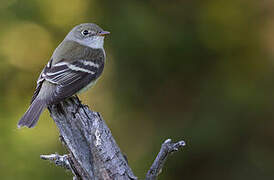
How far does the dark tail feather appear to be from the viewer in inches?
182

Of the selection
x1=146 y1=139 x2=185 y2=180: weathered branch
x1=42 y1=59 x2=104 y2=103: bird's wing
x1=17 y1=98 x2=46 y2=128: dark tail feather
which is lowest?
x1=146 y1=139 x2=185 y2=180: weathered branch

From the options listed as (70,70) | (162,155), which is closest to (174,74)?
(70,70)

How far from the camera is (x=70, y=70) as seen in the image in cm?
517

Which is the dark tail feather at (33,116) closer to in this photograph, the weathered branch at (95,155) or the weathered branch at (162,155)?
the weathered branch at (95,155)

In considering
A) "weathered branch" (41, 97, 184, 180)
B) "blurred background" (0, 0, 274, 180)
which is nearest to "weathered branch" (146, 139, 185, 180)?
"weathered branch" (41, 97, 184, 180)

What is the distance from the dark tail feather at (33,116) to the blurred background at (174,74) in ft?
4.46

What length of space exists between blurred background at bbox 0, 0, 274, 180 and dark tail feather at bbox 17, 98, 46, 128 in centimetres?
136

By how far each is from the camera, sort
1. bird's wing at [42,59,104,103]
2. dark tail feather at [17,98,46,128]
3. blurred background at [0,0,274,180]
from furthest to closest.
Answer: blurred background at [0,0,274,180] → bird's wing at [42,59,104,103] → dark tail feather at [17,98,46,128]

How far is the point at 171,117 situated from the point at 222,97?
775 mm

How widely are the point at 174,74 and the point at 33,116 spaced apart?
2686mm

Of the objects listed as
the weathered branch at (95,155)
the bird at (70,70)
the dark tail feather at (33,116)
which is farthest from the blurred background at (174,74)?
the weathered branch at (95,155)

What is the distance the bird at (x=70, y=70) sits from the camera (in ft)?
15.5

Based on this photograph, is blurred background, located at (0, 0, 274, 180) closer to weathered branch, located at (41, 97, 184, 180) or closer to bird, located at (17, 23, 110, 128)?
bird, located at (17, 23, 110, 128)

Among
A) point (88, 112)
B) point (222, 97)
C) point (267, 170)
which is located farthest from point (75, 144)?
point (267, 170)
